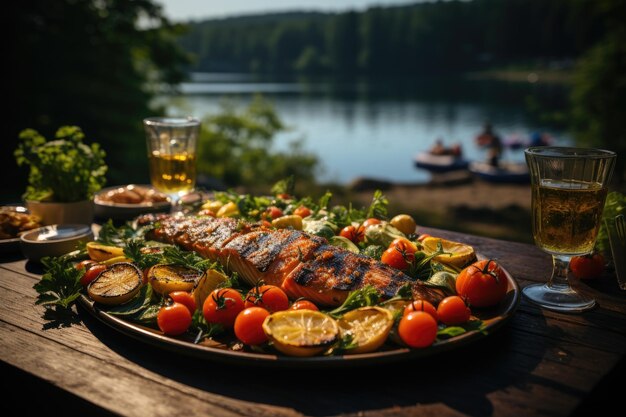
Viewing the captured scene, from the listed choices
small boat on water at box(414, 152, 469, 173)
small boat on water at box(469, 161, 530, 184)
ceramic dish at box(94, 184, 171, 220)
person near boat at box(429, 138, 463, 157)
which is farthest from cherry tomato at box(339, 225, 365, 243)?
person near boat at box(429, 138, 463, 157)

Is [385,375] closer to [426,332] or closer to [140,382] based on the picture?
[426,332]

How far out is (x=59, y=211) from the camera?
3846 millimetres

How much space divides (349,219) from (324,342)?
1682 mm

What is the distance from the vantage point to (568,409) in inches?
69.4

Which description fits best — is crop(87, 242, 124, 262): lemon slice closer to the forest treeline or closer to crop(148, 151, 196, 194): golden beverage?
crop(148, 151, 196, 194): golden beverage

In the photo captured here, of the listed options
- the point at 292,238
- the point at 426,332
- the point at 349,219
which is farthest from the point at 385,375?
the point at 349,219

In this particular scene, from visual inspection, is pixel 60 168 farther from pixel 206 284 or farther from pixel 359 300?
pixel 359 300

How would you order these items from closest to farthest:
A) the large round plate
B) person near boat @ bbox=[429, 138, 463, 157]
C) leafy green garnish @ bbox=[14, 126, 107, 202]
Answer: the large round plate, leafy green garnish @ bbox=[14, 126, 107, 202], person near boat @ bbox=[429, 138, 463, 157]

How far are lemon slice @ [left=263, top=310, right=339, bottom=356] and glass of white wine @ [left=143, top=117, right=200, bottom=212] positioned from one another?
209cm

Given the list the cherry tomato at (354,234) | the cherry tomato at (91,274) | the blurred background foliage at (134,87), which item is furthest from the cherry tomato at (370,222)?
the blurred background foliage at (134,87)

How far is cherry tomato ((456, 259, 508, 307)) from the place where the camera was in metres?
2.36

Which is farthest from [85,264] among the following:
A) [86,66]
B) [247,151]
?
[247,151]

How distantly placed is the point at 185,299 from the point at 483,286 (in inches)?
48.7

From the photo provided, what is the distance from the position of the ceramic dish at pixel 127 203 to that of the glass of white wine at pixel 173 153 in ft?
1.27
